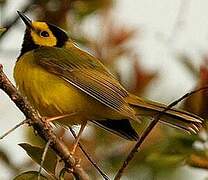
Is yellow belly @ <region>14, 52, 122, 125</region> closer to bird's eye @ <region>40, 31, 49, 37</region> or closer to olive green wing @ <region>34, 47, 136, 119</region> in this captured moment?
olive green wing @ <region>34, 47, 136, 119</region>

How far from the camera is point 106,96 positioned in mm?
2941

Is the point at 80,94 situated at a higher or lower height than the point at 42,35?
lower

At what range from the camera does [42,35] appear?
3.38 m

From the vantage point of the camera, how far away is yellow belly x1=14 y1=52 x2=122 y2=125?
2816mm

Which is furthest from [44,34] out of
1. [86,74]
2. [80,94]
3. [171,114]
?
[171,114]

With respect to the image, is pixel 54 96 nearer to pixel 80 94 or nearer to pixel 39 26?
pixel 80 94

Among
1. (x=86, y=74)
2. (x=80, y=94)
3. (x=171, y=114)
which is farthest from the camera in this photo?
(x=86, y=74)

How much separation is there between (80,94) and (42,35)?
55 cm

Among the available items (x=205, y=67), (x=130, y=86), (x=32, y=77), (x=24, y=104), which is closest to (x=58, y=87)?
(x=32, y=77)

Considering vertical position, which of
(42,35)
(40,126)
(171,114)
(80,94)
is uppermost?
(40,126)

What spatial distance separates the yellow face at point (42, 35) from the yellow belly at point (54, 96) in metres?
0.29

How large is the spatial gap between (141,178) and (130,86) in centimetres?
53

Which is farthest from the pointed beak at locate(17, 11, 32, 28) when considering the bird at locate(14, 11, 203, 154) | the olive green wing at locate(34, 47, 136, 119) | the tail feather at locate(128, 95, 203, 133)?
the tail feather at locate(128, 95, 203, 133)

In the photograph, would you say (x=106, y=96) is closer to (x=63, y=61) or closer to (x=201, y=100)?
(x=63, y=61)
